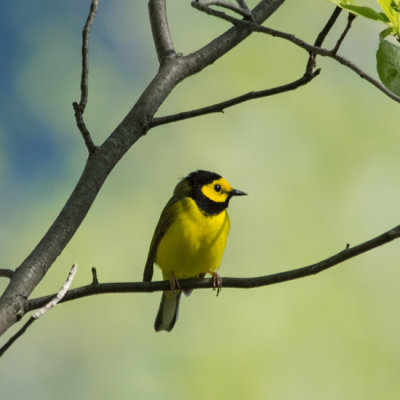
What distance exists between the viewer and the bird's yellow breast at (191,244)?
4.27 meters

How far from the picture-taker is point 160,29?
135 inches

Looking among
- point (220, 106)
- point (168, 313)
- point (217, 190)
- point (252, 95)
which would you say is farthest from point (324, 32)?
point (168, 313)

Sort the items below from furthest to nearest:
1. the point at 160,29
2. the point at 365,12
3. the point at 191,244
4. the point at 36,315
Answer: the point at 191,244 → the point at 160,29 → the point at 36,315 → the point at 365,12

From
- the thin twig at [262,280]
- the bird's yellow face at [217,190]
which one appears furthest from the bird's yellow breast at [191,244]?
A: the thin twig at [262,280]

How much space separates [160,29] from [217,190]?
153 cm

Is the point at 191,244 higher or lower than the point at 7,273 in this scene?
higher

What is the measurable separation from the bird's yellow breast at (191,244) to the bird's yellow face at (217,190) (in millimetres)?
225

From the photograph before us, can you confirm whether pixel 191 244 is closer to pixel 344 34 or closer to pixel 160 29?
pixel 160 29

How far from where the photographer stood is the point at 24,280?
2432 mm

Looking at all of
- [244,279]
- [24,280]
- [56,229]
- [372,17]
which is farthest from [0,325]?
[372,17]

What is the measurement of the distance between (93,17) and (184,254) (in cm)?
190

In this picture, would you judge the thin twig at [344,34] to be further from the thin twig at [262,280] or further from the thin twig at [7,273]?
the thin twig at [7,273]

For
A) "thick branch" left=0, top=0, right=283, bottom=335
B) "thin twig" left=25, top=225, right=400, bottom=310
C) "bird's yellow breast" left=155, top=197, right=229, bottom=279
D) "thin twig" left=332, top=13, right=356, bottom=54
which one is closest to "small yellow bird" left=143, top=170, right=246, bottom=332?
"bird's yellow breast" left=155, top=197, right=229, bottom=279

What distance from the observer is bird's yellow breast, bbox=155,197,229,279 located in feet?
14.0
